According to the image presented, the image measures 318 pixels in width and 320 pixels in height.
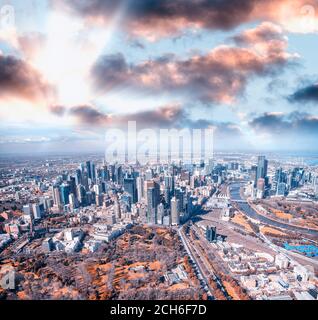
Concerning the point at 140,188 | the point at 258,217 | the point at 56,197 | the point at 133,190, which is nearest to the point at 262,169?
the point at 258,217

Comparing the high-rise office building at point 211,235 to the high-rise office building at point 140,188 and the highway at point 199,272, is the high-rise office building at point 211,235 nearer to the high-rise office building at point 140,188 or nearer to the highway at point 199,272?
the highway at point 199,272

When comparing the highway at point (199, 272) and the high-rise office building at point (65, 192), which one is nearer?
the highway at point (199, 272)

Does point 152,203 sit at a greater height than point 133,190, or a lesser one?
lesser

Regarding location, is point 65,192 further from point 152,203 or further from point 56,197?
point 152,203

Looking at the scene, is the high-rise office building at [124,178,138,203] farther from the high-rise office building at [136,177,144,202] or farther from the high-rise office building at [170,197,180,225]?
the high-rise office building at [170,197,180,225]

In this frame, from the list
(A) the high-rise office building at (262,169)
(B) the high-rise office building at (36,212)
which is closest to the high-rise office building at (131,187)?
(B) the high-rise office building at (36,212)

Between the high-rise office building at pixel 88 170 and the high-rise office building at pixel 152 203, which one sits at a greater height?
the high-rise office building at pixel 88 170

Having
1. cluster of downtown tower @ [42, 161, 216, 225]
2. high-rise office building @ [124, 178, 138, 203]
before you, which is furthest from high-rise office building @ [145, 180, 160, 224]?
high-rise office building @ [124, 178, 138, 203]

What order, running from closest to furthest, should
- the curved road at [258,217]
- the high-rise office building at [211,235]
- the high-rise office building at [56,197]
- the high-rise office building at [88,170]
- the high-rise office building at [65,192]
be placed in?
the high-rise office building at [211,235], the curved road at [258,217], the high-rise office building at [56,197], the high-rise office building at [65,192], the high-rise office building at [88,170]

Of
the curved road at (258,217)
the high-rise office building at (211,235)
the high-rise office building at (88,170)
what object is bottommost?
the curved road at (258,217)

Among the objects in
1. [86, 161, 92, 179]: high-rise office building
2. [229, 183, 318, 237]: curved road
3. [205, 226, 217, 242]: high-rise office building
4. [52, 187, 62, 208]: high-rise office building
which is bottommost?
[229, 183, 318, 237]: curved road
